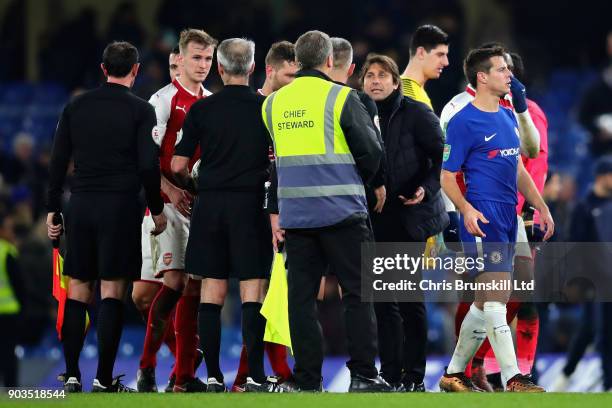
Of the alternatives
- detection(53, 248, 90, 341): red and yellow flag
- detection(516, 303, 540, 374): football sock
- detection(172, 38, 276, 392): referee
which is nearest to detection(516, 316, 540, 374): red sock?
detection(516, 303, 540, 374): football sock

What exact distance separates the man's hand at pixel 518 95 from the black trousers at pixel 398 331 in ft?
3.91

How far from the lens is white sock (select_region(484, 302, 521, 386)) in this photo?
30.1ft

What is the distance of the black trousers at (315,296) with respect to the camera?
343 inches

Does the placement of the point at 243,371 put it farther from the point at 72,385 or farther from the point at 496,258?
the point at 496,258

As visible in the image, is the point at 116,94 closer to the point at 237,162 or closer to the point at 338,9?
the point at 237,162

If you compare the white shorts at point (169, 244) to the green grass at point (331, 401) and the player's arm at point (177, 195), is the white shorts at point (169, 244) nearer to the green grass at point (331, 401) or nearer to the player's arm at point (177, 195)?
the player's arm at point (177, 195)

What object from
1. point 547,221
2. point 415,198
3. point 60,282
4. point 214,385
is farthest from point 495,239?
point 60,282

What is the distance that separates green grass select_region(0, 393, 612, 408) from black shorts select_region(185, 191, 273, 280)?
99 centimetres

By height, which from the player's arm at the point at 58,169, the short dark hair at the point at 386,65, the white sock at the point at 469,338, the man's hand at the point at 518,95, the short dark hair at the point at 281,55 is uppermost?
the short dark hair at the point at 281,55

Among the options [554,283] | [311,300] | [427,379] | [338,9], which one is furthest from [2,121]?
[311,300]

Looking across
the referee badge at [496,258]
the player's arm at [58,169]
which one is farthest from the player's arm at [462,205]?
the player's arm at [58,169]

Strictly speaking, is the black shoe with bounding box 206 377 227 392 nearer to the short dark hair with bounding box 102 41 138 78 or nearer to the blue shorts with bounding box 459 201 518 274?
the blue shorts with bounding box 459 201 518 274

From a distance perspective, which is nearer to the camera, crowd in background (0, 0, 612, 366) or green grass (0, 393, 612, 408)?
green grass (0, 393, 612, 408)

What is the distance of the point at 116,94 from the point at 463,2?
14151 millimetres
